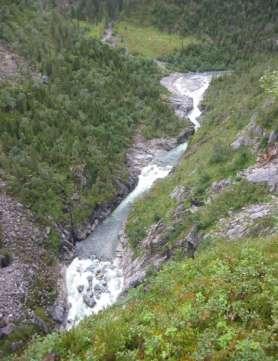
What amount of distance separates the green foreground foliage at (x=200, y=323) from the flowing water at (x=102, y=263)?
58.3ft

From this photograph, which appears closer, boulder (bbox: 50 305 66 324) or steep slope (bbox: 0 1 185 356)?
boulder (bbox: 50 305 66 324)

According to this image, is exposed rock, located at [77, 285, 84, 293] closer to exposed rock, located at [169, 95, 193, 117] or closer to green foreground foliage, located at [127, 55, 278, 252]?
green foreground foliage, located at [127, 55, 278, 252]

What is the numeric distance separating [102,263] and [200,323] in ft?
113

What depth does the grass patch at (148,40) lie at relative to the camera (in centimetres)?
12081

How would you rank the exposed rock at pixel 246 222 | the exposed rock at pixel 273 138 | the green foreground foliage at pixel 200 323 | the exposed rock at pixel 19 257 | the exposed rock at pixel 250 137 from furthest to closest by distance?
the exposed rock at pixel 250 137
the exposed rock at pixel 19 257
the exposed rock at pixel 273 138
the exposed rock at pixel 246 222
the green foreground foliage at pixel 200 323

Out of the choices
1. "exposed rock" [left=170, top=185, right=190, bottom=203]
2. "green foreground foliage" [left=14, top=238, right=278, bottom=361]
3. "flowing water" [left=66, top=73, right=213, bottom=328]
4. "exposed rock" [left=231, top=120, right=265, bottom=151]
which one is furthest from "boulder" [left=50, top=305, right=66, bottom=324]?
"green foreground foliage" [left=14, top=238, right=278, bottom=361]

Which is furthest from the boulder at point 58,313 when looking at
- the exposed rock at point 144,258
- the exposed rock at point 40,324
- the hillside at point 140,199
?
the exposed rock at point 144,258

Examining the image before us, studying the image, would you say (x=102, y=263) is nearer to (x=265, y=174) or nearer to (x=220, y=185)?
(x=220, y=185)

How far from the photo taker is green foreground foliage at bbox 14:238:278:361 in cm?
1391

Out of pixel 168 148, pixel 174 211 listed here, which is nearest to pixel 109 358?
pixel 174 211

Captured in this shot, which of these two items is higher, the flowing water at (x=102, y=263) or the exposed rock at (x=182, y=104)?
the flowing water at (x=102, y=263)

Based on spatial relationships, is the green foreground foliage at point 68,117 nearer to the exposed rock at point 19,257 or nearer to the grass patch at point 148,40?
the exposed rock at point 19,257

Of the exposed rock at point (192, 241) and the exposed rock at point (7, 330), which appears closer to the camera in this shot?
the exposed rock at point (192, 241)

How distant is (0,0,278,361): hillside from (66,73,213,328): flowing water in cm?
124
